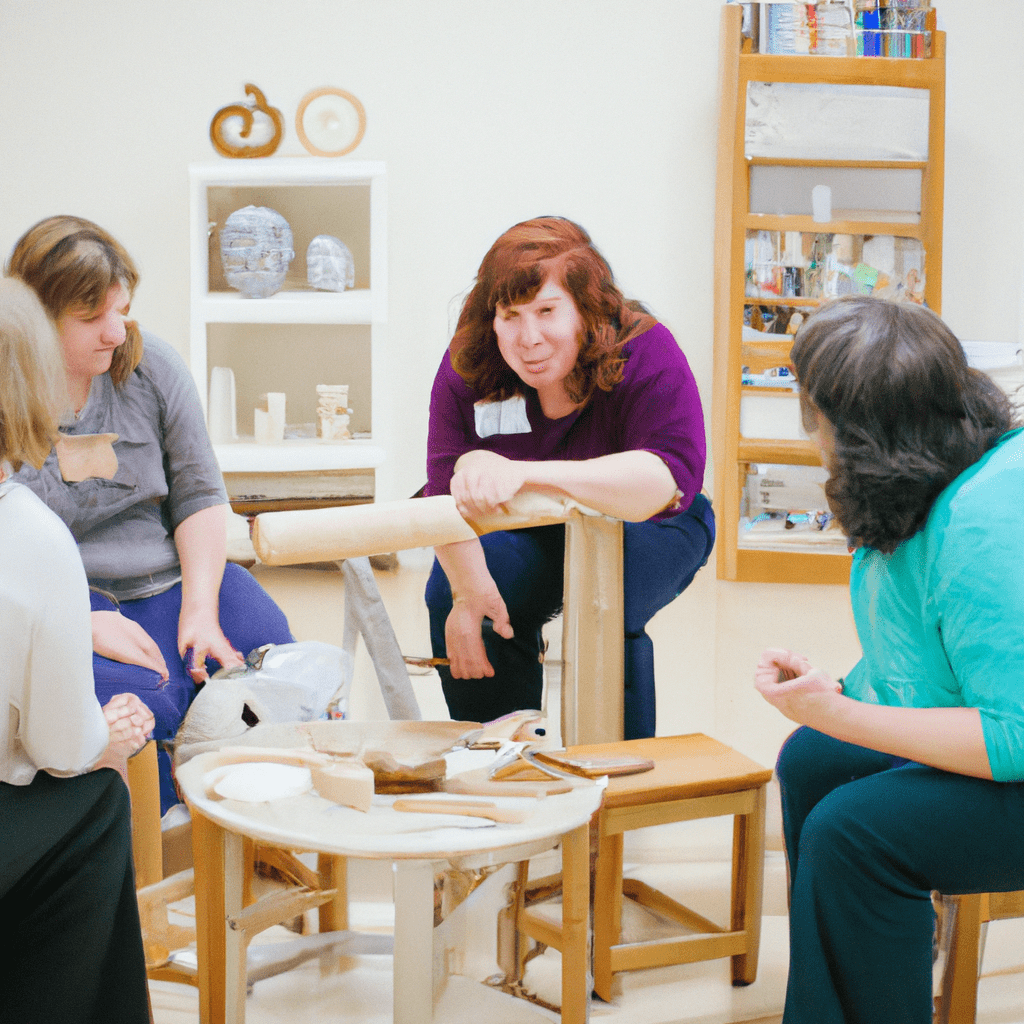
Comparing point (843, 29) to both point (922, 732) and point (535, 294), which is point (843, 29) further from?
point (922, 732)

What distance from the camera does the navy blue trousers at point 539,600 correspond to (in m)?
1.68

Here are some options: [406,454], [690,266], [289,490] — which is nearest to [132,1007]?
[289,490]

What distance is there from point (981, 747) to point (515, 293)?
891 mm

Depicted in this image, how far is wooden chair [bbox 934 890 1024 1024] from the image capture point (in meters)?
1.28

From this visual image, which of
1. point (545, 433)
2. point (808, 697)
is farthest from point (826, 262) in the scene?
point (808, 697)

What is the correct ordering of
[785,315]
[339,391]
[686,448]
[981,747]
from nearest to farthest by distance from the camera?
1. [981,747]
2. [686,448]
3. [339,391]
4. [785,315]

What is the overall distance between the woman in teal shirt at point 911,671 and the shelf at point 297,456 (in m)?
2.25

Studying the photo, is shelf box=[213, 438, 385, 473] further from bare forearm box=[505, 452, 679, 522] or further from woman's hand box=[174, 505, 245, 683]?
bare forearm box=[505, 452, 679, 522]

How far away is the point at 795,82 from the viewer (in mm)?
3500

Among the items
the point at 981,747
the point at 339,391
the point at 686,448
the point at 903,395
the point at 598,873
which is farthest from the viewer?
the point at 339,391

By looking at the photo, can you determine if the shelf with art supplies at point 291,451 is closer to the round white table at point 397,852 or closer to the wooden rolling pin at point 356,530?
the wooden rolling pin at point 356,530

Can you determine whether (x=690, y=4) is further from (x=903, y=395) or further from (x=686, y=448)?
(x=903, y=395)

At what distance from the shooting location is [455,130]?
3.73m

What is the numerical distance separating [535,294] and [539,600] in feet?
1.55
